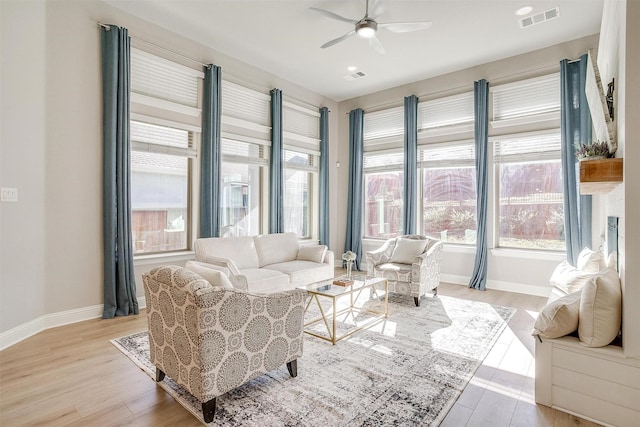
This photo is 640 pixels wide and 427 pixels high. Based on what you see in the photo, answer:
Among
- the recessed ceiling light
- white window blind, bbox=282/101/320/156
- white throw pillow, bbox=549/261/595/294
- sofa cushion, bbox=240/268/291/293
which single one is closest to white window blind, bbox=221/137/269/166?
white window blind, bbox=282/101/320/156

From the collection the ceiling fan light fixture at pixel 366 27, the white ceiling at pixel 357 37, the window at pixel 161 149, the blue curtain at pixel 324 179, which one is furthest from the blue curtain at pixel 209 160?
the blue curtain at pixel 324 179

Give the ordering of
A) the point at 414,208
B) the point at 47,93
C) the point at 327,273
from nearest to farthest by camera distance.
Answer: the point at 47,93 → the point at 327,273 → the point at 414,208

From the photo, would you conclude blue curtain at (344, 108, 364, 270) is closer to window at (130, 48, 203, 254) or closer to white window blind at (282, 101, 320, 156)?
white window blind at (282, 101, 320, 156)

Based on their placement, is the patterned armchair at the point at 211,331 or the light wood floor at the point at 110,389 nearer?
the patterned armchair at the point at 211,331

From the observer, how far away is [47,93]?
11.4ft

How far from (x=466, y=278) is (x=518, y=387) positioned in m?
3.31

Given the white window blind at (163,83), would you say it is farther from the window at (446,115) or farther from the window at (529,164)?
the window at (529,164)

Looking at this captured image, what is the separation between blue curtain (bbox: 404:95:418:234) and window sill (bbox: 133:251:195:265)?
364 centimetres

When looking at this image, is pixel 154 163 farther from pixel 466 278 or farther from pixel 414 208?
pixel 466 278

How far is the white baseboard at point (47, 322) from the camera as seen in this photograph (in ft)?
10.1

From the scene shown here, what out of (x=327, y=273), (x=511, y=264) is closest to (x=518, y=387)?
(x=327, y=273)

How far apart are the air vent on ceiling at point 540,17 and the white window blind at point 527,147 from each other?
Answer: 1525mm

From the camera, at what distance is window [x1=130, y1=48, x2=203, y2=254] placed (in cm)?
421


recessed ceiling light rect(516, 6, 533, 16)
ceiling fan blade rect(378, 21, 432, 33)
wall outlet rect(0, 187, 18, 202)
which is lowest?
wall outlet rect(0, 187, 18, 202)
